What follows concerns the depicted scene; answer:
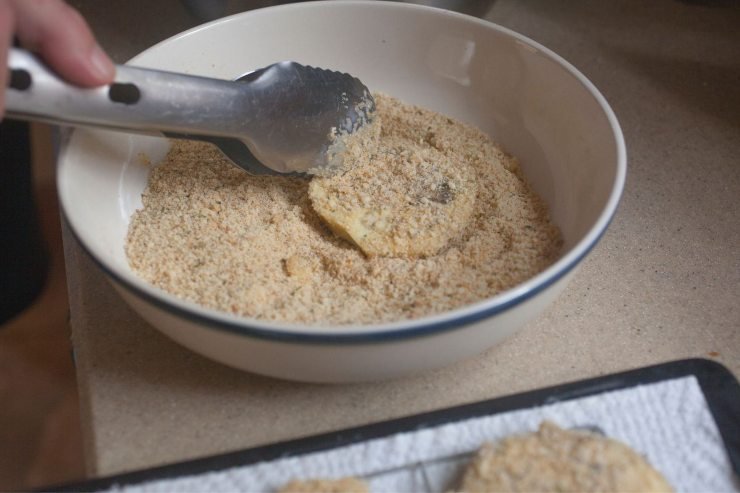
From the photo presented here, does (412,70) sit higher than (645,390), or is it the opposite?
(412,70)

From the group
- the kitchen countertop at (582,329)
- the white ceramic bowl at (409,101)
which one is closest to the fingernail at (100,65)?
the white ceramic bowl at (409,101)

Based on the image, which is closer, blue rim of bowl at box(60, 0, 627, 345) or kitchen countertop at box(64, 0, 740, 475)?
blue rim of bowl at box(60, 0, 627, 345)

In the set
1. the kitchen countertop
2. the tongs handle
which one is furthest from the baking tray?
the tongs handle

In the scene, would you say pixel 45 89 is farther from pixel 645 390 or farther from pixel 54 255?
pixel 54 255

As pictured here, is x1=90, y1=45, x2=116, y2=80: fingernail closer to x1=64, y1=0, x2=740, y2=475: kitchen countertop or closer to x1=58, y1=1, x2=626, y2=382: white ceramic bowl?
x1=58, y1=1, x2=626, y2=382: white ceramic bowl

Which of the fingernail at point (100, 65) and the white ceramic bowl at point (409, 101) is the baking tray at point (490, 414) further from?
the fingernail at point (100, 65)

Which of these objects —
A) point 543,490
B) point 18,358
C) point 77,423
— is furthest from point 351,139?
point 18,358

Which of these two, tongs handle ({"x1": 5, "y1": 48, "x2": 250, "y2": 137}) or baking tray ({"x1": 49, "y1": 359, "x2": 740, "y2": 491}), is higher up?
tongs handle ({"x1": 5, "y1": 48, "x2": 250, "y2": 137})
